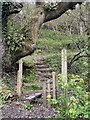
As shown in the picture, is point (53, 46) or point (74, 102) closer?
point (74, 102)

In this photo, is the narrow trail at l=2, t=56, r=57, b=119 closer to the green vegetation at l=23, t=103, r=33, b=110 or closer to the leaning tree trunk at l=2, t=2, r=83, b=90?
the green vegetation at l=23, t=103, r=33, b=110

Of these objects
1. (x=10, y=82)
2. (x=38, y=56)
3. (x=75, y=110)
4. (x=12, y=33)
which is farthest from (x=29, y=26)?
(x=75, y=110)

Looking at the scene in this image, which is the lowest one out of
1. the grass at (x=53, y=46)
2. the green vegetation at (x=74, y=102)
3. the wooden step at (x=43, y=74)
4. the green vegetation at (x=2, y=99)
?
the green vegetation at (x=2, y=99)

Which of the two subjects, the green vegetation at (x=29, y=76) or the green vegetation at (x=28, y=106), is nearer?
the green vegetation at (x=28, y=106)

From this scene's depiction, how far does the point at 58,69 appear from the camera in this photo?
4742 mm

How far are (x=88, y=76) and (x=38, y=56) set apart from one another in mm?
2364

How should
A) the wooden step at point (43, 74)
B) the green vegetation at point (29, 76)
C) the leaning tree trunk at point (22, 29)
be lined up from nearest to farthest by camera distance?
the leaning tree trunk at point (22, 29)
the green vegetation at point (29, 76)
the wooden step at point (43, 74)

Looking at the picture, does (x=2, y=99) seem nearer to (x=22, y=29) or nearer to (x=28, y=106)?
(x=28, y=106)

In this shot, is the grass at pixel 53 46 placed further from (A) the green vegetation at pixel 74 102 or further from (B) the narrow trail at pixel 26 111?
(A) the green vegetation at pixel 74 102

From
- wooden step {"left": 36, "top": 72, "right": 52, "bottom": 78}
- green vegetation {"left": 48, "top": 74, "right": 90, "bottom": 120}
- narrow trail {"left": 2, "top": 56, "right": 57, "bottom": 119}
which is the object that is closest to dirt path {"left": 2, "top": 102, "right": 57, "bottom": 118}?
narrow trail {"left": 2, "top": 56, "right": 57, "bottom": 119}

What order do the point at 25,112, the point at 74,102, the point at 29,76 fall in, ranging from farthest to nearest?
1. the point at 29,76
2. the point at 25,112
3. the point at 74,102

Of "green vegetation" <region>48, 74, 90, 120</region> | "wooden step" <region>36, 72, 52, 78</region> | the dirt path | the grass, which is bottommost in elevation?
the dirt path

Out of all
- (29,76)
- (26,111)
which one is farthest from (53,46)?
(26,111)

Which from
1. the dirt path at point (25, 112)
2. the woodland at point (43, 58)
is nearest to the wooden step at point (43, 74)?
the woodland at point (43, 58)
